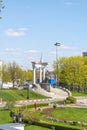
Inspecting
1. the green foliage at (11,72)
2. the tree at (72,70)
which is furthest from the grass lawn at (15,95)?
the green foliage at (11,72)

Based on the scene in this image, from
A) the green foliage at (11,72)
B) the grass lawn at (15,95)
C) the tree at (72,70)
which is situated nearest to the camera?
the grass lawn at (15,95)

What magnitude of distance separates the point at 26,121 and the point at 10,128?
19.5 meters

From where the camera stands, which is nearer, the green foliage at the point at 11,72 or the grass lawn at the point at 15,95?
the grass lawn at the point at 15,95

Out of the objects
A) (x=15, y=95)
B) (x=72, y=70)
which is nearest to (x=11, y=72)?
(x=72, y=70)

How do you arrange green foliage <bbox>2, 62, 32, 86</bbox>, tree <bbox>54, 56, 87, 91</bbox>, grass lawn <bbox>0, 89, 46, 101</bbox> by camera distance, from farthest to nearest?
1. green foliage <bbox>2, 62, 32, 86</bbox>
2. tree <bbox>54, 56, 87, 91</bbox>
3. grass lawn <bbox>0, 89, 46, 101</bbox>

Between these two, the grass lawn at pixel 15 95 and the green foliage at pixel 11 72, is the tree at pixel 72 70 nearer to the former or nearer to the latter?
the green foliage at pixel 11 72

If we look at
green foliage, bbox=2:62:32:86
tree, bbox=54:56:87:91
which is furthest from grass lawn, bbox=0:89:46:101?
green foliage, bbox=2:62:32:86

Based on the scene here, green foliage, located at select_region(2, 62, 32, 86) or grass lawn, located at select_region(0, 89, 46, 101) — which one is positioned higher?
green foliage, located at select_region(2, 62, 32, 86)

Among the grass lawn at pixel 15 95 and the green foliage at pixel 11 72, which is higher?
the green foliage at pixel 11 72

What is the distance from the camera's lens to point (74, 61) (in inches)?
3703

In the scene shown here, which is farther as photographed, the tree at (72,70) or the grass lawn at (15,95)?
the tree at (72,70)

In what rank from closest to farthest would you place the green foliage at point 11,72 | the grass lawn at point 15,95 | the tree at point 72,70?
the grass lawn at point 15,95 < the tree at point 72,70 < the green foliage at point 11,72

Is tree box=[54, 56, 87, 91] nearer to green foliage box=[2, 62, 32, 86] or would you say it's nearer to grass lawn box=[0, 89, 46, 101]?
green foliage box=[2, 62, 32, 86]

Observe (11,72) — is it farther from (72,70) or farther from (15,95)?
(15,95)
